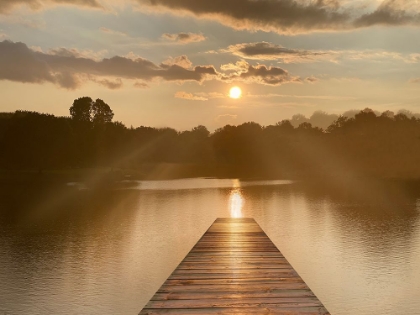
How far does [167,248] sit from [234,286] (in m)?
12.6

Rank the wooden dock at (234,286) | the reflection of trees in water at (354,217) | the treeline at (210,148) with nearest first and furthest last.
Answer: the wooden dock at (234,286) < the reflection of trees in water at (354,217) < the treeline at (210,148)

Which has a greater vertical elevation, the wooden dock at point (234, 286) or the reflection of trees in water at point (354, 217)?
the wooden dock at point (234, 286)

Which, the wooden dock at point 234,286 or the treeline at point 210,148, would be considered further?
the treeline at point 210,148

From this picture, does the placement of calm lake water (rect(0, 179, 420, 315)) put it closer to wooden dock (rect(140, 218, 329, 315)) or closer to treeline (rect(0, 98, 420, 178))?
wooden dock (rect(140, 218, 329, 315))

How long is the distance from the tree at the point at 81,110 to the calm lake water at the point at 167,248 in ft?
181

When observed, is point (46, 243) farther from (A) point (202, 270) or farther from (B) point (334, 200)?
(B) point (334, 200)

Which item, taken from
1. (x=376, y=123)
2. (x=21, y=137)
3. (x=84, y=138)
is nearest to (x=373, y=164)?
(x=376, y=123)

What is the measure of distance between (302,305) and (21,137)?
80.2 metres

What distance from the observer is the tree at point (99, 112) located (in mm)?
101438

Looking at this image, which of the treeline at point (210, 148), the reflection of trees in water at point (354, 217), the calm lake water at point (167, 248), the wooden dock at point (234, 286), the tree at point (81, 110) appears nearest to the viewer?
the wooden dock at point (234, 286)

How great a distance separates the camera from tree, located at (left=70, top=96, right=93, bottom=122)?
9869 cm

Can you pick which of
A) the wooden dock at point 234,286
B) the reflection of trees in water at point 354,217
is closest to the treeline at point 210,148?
the reflection of trees in water at point 354,217

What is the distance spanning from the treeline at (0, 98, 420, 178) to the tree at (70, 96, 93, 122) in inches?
7.7

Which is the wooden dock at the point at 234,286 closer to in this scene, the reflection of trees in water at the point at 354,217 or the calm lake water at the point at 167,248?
the calm lake water at the point at 167,248
